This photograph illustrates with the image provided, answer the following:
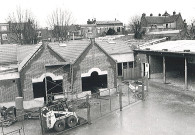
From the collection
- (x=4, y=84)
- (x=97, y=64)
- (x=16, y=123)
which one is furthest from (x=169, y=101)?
(x=4, y=84)

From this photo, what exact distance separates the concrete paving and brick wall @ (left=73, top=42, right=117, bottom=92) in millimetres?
4545

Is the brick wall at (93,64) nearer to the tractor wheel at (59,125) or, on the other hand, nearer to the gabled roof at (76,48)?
the gabled roof at (76,48)

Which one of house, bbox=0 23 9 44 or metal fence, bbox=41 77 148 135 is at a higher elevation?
house, bbox=0 23 9 44

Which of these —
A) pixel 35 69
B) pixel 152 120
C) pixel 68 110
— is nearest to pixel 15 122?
pixel 68 110

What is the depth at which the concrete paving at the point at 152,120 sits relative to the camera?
590 inches

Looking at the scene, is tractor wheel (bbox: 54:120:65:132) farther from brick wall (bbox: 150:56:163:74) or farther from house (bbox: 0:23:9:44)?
house (bbox: 0:23:9:44)

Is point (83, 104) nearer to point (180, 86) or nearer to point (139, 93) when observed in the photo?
point (139, 93)

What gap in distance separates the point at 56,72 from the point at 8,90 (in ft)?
14.2

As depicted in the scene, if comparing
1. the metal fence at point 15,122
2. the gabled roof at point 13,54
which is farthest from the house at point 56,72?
the gabled roof at point 13,54

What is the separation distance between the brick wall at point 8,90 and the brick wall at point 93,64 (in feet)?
17.4

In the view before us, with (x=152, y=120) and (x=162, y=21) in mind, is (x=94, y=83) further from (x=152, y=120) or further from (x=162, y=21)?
(x=162, y=21)

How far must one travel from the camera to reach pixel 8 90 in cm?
2044

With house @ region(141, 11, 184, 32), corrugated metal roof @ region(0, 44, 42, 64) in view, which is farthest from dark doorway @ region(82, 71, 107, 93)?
house @ region(141, 11, 184, 32)

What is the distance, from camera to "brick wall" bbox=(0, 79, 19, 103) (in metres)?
20.2
